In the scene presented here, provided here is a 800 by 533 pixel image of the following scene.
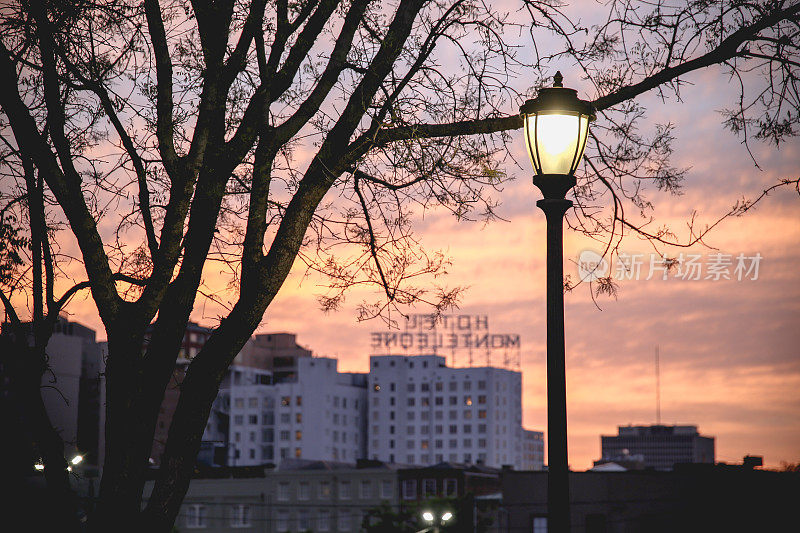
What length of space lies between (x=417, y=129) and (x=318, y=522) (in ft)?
315

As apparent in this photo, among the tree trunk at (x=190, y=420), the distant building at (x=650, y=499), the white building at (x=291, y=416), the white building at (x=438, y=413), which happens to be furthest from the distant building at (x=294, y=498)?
the tree trunk at (x=190, y=420)

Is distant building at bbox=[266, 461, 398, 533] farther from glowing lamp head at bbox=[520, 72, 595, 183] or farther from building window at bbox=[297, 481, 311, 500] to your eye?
glowing lamp head at bbox=[520, 72, 595, 183]

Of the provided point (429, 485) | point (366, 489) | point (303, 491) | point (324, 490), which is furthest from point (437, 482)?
point (303, 491)

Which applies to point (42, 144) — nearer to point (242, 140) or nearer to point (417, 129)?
point (242, 140)

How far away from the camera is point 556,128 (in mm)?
6895

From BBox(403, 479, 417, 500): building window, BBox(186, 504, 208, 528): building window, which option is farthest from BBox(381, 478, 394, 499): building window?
BBox(186, 504, 208, 528): building window

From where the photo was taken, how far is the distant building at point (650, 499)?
43875 millimetres

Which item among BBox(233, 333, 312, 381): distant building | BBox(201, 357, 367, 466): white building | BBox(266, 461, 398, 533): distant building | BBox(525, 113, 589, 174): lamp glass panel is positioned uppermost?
BBox(233, 333, 312, 381): distant building

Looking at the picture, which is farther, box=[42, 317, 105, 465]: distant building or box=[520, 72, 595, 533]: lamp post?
box=[42, 317, 105, 465]: distant building

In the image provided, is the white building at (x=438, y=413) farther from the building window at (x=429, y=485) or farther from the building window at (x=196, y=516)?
the building window at (x=196, y=516)

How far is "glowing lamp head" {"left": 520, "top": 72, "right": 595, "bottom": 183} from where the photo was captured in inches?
270

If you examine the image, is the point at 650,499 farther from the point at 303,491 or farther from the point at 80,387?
the point at 80,387

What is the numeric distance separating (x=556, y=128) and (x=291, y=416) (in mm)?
171494

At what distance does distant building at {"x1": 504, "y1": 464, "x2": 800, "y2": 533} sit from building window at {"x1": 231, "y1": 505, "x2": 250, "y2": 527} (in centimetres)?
4899
